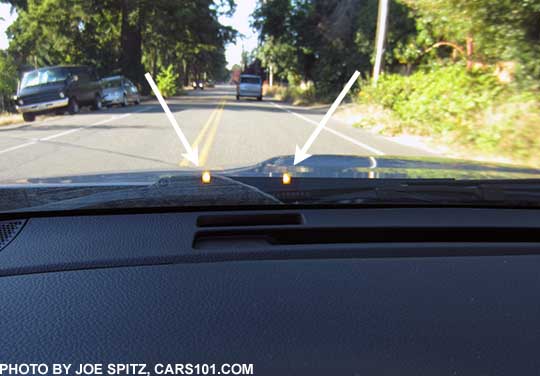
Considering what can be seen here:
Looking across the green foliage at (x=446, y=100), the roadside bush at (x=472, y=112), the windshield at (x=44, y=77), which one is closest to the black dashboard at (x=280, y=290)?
the roadside bush at (x=472, y=112)

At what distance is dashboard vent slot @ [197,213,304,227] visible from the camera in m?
2.61

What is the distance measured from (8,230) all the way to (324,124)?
14761 millimetres

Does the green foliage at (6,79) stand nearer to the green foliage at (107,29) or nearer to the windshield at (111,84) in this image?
the windshield at (111,84)

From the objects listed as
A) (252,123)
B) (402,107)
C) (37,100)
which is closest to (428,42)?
(402,107)

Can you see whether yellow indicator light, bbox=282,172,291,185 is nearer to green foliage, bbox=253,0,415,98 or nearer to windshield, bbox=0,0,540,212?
windshield, bbox=0,0,540,212

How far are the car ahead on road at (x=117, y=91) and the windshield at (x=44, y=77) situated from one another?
4239 mm

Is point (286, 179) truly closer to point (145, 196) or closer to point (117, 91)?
point (145, 196)

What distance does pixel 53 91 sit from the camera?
21.6 meters

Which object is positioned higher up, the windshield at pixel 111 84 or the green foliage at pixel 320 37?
the green foliage at pixel 320 37

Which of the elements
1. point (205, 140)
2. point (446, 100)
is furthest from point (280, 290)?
point (446, 100)

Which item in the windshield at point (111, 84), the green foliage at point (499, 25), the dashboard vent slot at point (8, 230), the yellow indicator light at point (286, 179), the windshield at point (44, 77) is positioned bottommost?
the windshield at point (111, 84)

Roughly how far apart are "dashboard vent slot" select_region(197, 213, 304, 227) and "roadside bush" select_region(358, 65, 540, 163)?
7.53 meters

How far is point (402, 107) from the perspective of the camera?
1692 cm

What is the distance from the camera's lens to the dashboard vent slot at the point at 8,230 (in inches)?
91.7
